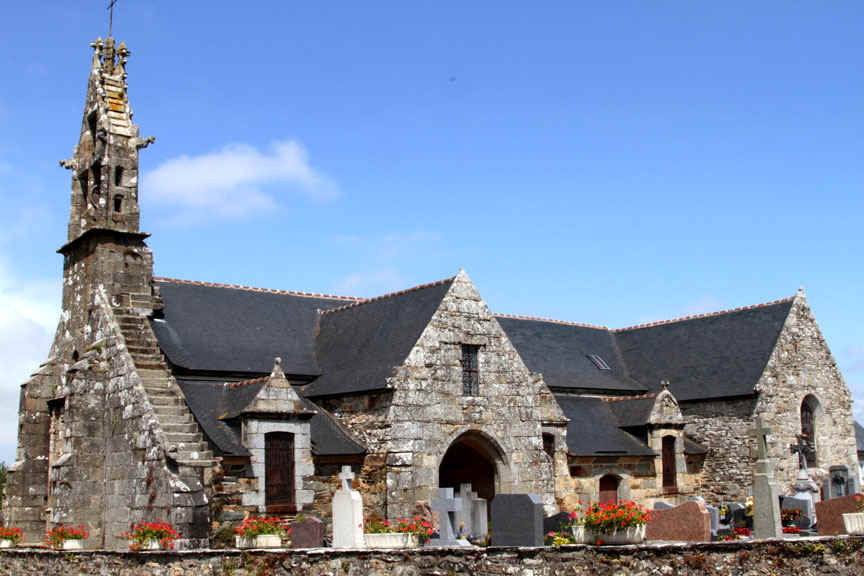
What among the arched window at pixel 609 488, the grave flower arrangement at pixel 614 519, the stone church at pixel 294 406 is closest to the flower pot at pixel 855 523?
the grave flower arrangement at pixel 614 519

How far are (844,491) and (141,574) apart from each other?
52.9 ft

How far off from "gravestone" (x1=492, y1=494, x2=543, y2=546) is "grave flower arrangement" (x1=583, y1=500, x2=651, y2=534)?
0.74m

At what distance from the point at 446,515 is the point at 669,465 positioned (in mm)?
12285

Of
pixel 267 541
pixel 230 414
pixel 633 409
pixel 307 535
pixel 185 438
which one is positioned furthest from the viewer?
Answer: pixel 633 409

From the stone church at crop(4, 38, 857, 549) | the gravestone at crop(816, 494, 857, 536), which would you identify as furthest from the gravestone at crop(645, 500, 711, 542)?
the stone church at crop(4, 38, 857, 549)

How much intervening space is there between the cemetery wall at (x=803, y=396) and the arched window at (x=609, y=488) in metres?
5.12

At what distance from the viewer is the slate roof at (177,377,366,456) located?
2033 centimetres

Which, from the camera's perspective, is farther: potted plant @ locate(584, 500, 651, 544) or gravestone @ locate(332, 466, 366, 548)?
gravestone @ locate(332, 466, 366, 548)

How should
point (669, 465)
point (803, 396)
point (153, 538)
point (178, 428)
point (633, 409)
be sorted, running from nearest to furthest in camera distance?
point (153, 538) → point (178, 428) → point (669, 465) → point (633, 409) → point (803, 396)

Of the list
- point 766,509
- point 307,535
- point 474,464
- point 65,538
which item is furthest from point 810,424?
point 65,538

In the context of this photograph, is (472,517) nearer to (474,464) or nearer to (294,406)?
(474,464)

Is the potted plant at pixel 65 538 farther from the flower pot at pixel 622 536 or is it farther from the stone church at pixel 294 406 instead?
the flower pot at pixel 622 536

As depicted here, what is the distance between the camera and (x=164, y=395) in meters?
20.8

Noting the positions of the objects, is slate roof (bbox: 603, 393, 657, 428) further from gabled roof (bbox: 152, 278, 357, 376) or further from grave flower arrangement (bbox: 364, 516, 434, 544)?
grave flower arrangement (bbox: 364, 516, 434, 544)
